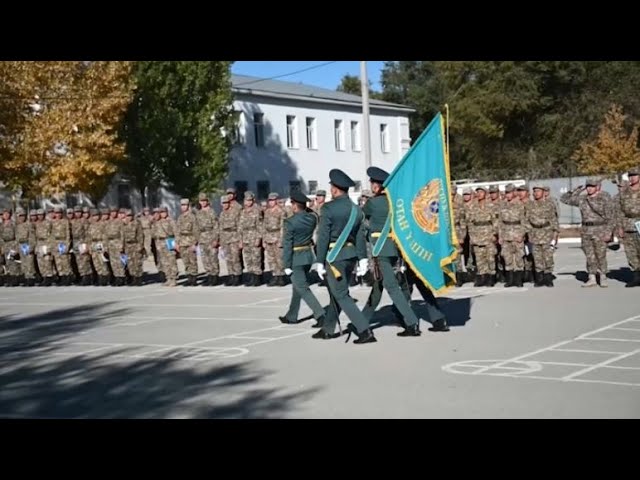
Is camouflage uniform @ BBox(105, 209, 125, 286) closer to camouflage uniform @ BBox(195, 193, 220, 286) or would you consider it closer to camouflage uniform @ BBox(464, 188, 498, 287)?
camouflage uniform @ BBox(195, 193, 220, 286)

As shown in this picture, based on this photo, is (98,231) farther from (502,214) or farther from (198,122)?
(198,122)

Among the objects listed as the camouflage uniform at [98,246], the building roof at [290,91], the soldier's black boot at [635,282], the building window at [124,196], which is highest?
the building roof at [290,91]

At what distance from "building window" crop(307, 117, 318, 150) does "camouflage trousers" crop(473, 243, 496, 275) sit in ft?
108

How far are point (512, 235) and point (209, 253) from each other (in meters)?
7.15

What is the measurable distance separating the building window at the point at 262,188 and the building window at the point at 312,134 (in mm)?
4536

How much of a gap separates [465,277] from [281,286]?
400 centimetres

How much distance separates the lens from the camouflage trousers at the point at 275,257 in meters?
17.6

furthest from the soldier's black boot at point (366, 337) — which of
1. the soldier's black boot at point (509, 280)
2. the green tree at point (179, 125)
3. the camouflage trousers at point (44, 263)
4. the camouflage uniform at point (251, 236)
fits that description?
the green tree at point (179, 125)

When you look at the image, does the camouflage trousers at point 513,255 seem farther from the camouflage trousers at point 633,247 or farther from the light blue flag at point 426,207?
the light blue flag at point 426,207

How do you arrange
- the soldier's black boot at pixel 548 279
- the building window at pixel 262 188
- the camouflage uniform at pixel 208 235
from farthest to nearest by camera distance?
the building window at pixel 262 188, the camouflage uniform at pixel 208 235, the soldier's black boot at pixel 548 279

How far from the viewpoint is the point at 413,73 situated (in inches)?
2997

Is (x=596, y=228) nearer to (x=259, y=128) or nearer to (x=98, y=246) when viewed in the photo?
(x=98, y=246)

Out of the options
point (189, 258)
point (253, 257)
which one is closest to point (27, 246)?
point (189, 258)
